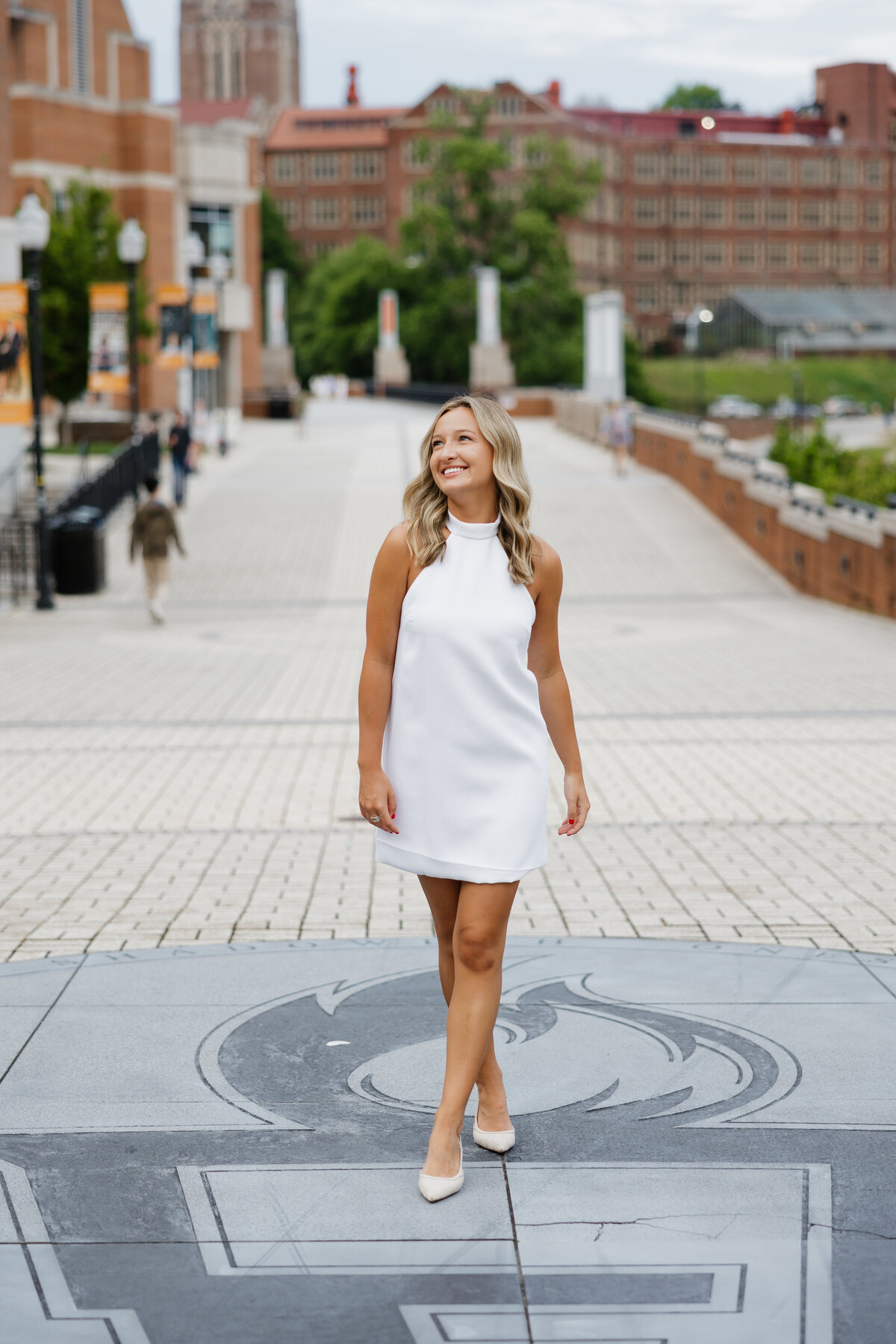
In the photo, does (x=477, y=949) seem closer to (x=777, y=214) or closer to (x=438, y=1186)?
(x=438, y=1186)

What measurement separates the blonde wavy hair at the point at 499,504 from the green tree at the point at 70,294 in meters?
40.5

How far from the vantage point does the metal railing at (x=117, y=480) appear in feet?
78.9

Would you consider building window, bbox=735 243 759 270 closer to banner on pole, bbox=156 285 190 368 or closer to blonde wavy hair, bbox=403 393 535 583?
banner on pole, bbox=156 285 190 368

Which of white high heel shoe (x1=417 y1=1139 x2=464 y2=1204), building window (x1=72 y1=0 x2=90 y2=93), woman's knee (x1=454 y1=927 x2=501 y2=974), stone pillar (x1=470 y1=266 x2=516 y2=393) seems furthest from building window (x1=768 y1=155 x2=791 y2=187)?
white high heel shoe (x1=417 y1=1139 x2=464 y2=1204)

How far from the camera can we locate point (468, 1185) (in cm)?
400

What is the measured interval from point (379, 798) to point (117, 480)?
24.8 m

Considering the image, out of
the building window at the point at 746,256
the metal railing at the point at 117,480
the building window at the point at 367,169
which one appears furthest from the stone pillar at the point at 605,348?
the building window at the point at 367,169

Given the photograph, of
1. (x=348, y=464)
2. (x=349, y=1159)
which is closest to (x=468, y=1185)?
(x=349, y=1159)

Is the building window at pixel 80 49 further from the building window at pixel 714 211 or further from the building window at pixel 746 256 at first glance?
the building window at pixel 746 256

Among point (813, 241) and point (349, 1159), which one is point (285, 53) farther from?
point (349, 1159)

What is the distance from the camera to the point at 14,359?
19.3 m

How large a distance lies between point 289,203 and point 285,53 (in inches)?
1574

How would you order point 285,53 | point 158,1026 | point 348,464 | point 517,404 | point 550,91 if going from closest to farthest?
point 158,1026 → point 348,464 → point 517,404 → point 550,91 → point 285,53

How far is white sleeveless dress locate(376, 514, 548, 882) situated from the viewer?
394 cm
